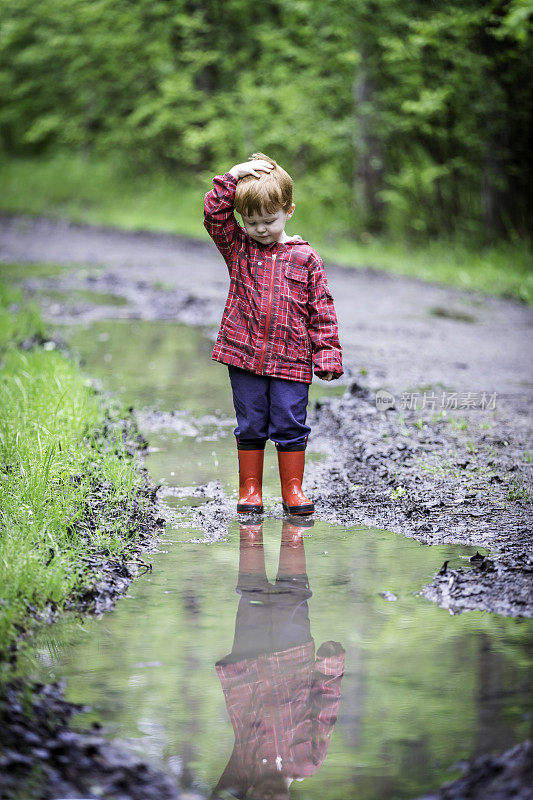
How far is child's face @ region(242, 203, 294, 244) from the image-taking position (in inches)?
169

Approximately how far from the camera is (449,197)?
57.8ft

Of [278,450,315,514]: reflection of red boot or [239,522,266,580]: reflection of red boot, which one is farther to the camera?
[278,450,315,514]: reflection of red boot

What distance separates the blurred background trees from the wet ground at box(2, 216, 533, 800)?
6.15m

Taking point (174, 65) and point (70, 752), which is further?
point (174, 65)

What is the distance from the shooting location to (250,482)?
15.2 ft

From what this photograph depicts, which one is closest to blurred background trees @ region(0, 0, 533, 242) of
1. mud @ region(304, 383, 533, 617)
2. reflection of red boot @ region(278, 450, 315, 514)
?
mud @ region(304, 383, 533, 617)

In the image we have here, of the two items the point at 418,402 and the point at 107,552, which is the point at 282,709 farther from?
the point at 418,402

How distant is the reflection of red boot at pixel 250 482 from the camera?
458 centimetres

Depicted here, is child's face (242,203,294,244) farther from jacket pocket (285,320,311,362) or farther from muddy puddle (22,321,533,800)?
muddy puddle (22,321,533,800)

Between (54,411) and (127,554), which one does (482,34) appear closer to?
(54,411)

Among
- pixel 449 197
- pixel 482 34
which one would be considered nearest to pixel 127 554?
pixel 482 34

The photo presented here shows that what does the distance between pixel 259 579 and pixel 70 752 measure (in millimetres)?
1387

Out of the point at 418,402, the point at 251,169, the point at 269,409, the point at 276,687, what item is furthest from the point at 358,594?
the point at 418,402

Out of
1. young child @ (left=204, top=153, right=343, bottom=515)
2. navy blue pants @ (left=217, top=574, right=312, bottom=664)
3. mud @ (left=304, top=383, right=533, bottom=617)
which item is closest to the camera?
navy blue pants @ (left=217, top=574, right=312, bottom=664)
